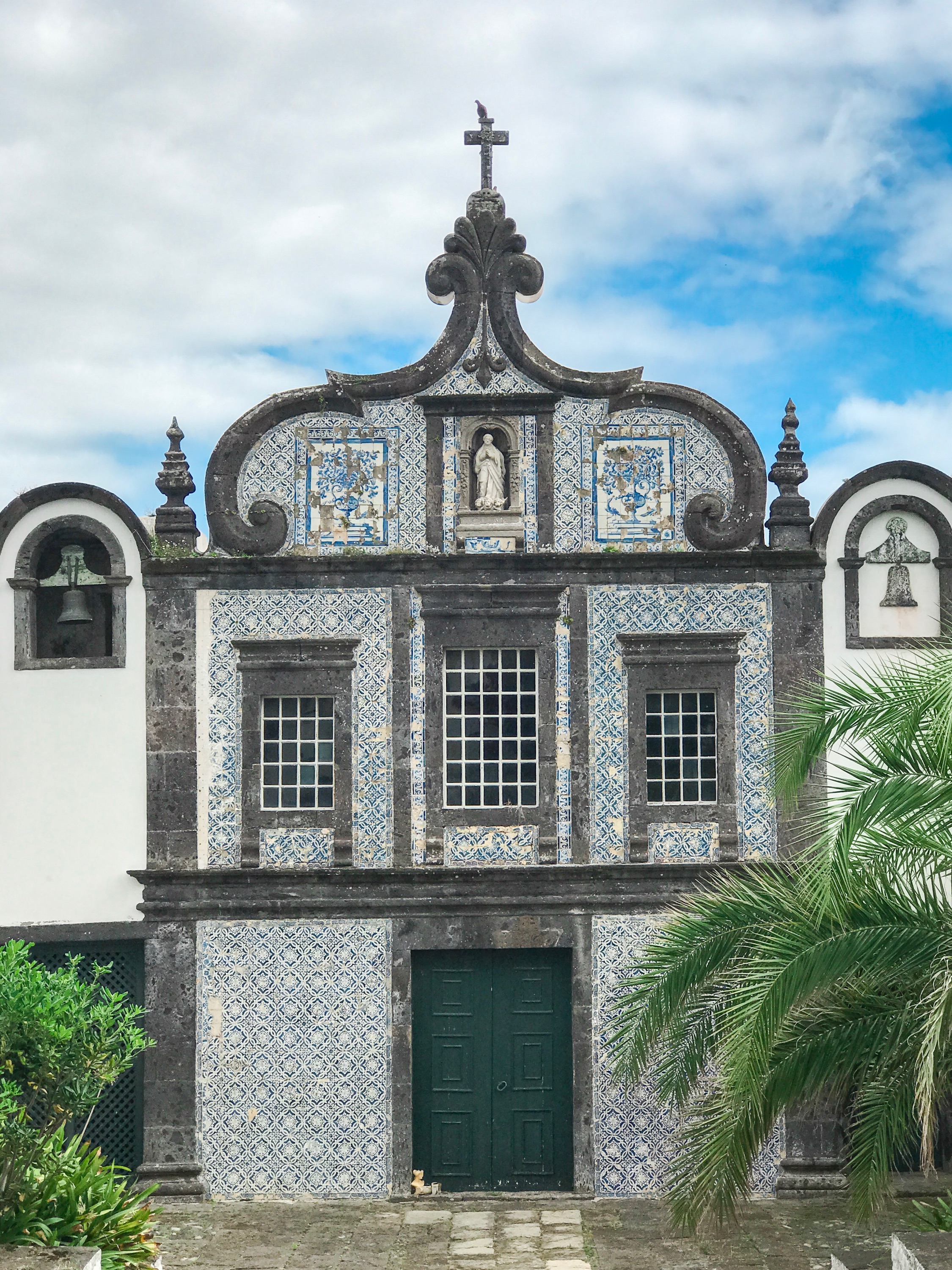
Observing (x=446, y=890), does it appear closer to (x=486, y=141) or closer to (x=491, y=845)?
(x=491, y=845)

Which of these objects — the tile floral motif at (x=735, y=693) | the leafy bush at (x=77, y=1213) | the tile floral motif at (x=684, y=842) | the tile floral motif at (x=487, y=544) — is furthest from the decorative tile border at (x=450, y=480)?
the leafy bush at (x=77, y=1213)

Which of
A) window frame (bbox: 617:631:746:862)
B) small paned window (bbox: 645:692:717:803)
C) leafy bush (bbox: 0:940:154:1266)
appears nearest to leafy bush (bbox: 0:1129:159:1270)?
leafy bush (bbox: 0:940:154:1266)

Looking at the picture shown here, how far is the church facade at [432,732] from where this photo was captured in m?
12.4

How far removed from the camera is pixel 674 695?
12.8 meters

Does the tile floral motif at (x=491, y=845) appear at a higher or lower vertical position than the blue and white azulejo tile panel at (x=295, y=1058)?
higher

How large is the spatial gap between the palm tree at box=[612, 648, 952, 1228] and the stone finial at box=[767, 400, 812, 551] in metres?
3.97

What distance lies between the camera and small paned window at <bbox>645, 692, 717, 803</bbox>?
1271 cm

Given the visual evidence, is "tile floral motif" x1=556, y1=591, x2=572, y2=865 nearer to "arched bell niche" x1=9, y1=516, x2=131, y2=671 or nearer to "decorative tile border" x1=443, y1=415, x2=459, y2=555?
"decorative tile border" x1=443, y1=415, x2=459, y2=555

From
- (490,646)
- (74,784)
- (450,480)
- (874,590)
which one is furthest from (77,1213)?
(874,590)

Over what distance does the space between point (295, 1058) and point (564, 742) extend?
11.8ft

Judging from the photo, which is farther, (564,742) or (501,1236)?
(564,742)

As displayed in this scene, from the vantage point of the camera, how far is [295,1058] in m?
12.4

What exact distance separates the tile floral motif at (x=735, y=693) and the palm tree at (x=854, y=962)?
3521mm

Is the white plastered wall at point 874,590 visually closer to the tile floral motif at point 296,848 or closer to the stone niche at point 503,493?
the stone niche at point 503,493
